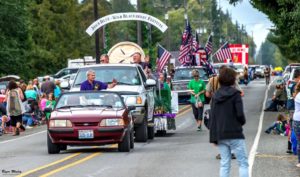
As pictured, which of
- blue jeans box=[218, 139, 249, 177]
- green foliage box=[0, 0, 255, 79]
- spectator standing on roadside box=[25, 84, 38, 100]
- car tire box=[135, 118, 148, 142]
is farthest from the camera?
green foliage box=[0, 0, 255, 79]

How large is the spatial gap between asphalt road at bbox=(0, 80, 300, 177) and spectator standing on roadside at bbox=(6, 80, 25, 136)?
11.4ft

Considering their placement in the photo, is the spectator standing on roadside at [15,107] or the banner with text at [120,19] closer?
the spectator standing on roadside at [15,107]

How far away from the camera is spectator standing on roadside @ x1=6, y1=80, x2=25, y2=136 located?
98.2 ft

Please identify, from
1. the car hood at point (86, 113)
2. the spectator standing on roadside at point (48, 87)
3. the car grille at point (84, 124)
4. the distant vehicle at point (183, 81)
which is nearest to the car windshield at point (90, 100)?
the car hood at point (86, 113)

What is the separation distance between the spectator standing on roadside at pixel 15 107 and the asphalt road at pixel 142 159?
3473mm

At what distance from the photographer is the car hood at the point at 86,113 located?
1986cm

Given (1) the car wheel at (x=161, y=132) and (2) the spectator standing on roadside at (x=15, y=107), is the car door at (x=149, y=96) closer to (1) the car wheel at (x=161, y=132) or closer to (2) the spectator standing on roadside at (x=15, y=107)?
(1) the car wheel at (x=161, y=132)

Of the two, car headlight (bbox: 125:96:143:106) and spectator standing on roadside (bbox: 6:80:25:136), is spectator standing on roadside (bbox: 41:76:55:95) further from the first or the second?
car headlight (bbox: 125:96:143:106)

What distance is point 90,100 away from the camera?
2097 cm

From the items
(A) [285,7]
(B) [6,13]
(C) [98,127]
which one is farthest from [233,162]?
(B) [6,13]

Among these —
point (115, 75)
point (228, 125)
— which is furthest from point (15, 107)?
point (228, 125)

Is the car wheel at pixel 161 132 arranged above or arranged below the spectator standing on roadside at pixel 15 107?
below

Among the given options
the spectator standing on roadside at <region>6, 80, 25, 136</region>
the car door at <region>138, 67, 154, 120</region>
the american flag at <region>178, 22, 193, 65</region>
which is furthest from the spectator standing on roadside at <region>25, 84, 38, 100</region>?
the american flag at <region>178, 22, 193, 65</region>

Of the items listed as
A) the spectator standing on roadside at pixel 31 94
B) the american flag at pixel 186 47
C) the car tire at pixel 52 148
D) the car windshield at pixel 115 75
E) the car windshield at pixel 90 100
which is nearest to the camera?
the car tire at pixel 52 148
